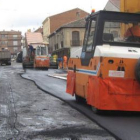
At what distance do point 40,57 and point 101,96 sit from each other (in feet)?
89.0

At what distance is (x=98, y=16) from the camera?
7953mm

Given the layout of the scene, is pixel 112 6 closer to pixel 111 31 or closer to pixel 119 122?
pixel 111 31

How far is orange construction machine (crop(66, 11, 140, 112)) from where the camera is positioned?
287 inches

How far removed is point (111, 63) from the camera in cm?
726

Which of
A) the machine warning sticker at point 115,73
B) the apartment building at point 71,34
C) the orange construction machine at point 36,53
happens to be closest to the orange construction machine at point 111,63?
the machine warning sticker at point 115,73

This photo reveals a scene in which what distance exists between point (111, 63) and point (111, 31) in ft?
3.52

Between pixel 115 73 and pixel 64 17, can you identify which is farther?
pixel 64 17

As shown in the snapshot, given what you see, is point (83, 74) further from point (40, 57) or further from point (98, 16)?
point (40, 57)

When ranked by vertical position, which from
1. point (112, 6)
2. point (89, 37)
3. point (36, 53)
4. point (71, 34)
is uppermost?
point (112, 6)

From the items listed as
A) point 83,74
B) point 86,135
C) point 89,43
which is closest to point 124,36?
point 89,43

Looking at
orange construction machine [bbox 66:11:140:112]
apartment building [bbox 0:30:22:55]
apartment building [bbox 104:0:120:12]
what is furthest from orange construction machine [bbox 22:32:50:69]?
apartment building [bbox 0:30:22:55]

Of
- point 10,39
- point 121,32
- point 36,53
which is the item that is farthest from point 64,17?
point 10,39

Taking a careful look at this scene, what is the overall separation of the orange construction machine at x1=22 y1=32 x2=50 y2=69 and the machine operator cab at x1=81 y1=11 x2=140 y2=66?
25846 millimetres

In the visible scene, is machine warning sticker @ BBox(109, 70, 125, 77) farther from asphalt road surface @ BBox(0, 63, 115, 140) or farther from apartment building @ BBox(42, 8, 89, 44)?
apartment building @ BBox(42, 8, 89, 44)
